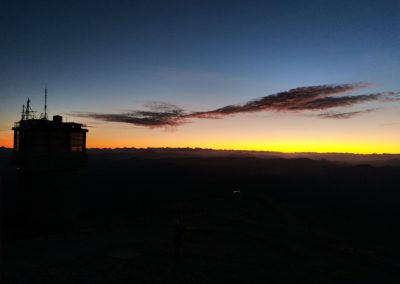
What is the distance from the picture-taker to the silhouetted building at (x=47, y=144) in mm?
35094

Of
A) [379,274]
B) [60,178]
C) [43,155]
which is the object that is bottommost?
[379,274]

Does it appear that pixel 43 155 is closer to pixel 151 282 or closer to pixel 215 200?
pixel 151 282

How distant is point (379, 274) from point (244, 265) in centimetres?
894

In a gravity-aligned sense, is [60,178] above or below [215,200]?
above

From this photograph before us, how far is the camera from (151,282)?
1873 cm

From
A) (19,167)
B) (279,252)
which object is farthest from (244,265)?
(19,167)

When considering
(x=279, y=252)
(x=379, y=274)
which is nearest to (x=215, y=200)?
(x=279, y=252)

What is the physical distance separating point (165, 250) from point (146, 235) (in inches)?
174

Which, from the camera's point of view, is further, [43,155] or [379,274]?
[43,155]

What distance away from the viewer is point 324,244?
29.8 m

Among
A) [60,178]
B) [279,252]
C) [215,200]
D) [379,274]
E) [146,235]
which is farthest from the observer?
[215,200]

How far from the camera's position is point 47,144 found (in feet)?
117

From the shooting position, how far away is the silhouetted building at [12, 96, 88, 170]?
35.1m

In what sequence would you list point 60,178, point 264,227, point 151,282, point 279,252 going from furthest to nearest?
point 60,178 → point 264,227 → point 279,252 → point 151,282
